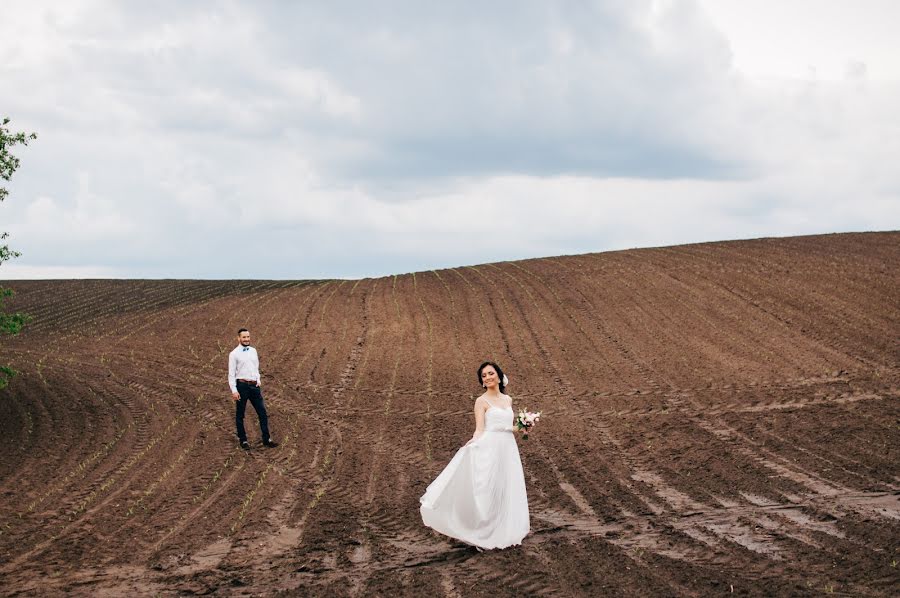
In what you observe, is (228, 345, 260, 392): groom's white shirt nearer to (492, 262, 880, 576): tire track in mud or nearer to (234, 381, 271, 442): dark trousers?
(234, 381, 271, 442): dark trousers

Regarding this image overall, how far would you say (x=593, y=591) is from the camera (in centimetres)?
772

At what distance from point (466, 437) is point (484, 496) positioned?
286 inches

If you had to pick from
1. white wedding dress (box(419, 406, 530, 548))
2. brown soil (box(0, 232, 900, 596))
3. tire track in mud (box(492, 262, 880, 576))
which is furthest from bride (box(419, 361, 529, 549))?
tire track in mud (box(492, 262, 880, 576))

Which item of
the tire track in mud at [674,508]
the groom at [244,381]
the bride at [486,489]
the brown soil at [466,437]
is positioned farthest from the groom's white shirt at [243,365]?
the bride at [486,489]

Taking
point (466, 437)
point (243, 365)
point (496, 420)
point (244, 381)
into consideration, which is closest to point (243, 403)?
point (244, 381)

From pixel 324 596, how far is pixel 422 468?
6062 millimetres

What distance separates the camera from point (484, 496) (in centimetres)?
922

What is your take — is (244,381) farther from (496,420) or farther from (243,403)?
(496,420)

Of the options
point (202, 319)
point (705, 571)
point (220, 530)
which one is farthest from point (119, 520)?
point (202, 319)

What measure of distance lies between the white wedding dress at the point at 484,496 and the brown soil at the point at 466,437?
284 millimetres

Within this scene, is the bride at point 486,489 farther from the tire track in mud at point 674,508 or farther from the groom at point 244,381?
the groom at point 244,381

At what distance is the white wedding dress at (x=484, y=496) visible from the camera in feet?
30.2

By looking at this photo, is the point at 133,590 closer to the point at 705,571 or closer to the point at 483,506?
the point at 483,506

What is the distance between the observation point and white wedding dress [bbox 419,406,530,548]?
920 cm
